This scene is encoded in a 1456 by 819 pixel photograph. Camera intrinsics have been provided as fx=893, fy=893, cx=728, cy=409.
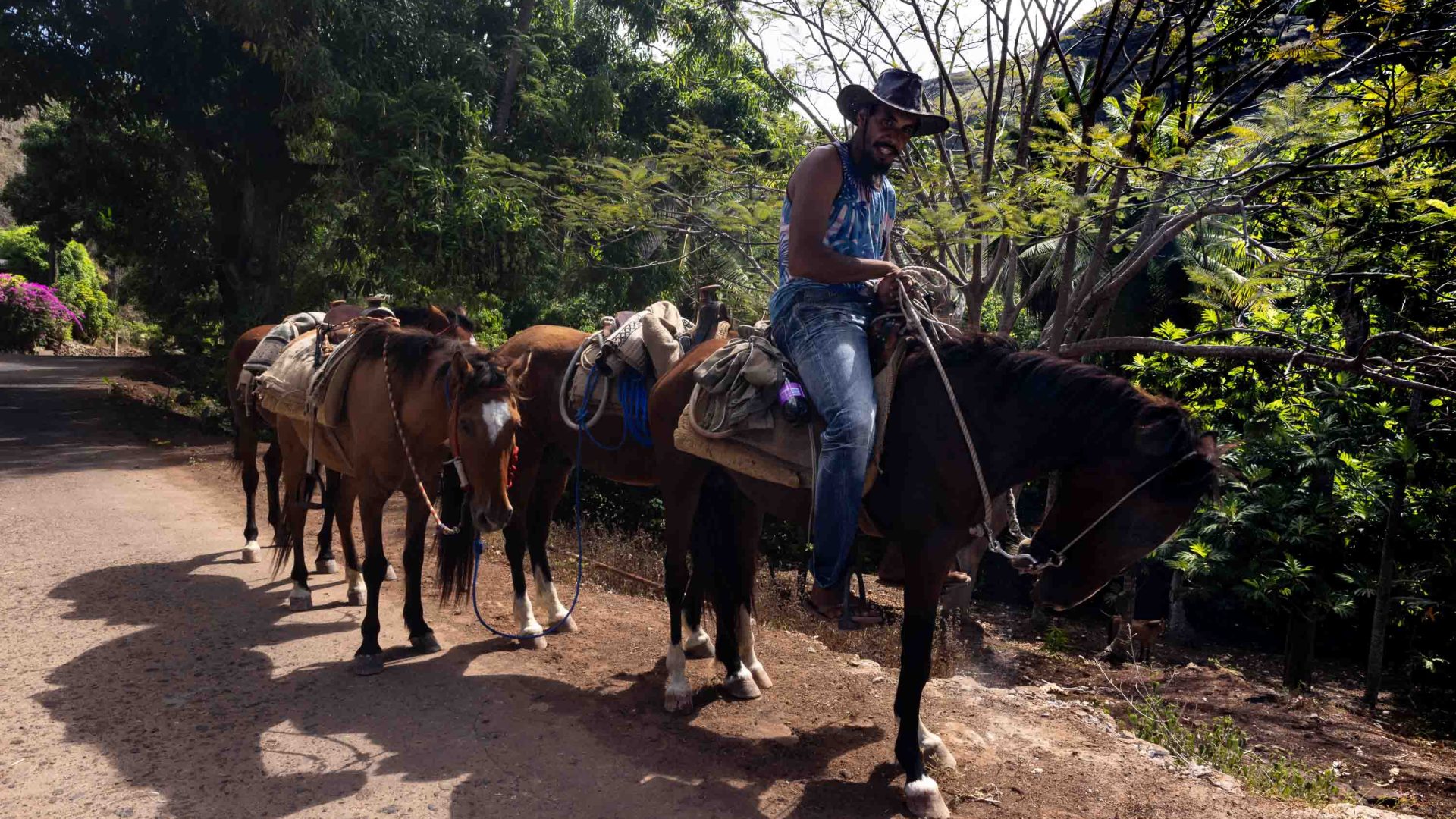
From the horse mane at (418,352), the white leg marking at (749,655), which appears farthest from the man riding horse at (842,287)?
the horse mane at (418,352)

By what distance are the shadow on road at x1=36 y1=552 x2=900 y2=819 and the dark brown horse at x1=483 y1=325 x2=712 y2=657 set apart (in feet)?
1.52

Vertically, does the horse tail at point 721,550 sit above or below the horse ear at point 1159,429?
below

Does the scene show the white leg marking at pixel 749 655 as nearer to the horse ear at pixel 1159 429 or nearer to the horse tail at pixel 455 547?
the horse tail at pixel 455 547

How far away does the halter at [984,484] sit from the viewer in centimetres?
343

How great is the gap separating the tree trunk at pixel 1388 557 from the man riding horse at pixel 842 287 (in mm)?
A: 5993

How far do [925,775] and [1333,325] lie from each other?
6.32 metres

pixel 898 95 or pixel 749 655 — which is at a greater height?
pixel 898 95

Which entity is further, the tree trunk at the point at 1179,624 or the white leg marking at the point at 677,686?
the tree trunk at the point at 1179,624

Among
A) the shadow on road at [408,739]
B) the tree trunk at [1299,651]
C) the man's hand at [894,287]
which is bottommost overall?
the tree trunk at [1299,651]

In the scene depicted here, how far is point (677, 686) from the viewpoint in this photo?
15.4 ft

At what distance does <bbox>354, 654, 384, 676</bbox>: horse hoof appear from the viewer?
5078 millimetres

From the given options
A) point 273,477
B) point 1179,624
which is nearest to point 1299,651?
point 1179,624

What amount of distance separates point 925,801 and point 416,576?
3.26 metres

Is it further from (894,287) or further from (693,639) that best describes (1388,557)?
(894,287)
